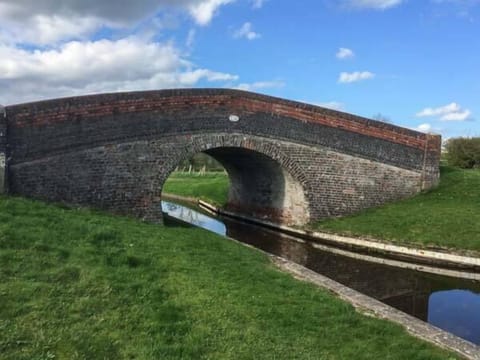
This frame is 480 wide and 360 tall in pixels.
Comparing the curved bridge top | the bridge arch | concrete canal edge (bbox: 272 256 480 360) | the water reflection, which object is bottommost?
the water reflection

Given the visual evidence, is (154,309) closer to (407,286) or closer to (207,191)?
(407,286)

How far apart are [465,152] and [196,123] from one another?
22.6 m

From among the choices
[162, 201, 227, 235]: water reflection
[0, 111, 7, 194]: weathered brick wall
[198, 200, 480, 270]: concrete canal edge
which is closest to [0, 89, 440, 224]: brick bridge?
[0, 111, 7, 194]: weathered brick wall

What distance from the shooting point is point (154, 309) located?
588 centimetres

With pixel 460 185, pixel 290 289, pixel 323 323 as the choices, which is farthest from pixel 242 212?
pixel 323 323

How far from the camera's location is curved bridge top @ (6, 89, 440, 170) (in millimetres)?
12625

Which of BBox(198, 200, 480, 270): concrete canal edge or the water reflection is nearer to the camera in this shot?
BBox(198, 200, 480, 270): concrete canal edge

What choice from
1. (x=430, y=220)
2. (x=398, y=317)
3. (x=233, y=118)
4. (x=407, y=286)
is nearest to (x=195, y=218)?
(x=233, y=118)

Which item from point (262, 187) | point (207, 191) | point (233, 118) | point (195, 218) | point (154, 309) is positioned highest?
point (233, 118)

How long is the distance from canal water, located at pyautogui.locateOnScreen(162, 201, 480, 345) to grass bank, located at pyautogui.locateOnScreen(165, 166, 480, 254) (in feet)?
Result: 5.14

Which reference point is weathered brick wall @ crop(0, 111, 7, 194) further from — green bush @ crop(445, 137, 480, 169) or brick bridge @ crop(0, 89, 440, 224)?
green bush @ crop(445, 137, 480, 169)

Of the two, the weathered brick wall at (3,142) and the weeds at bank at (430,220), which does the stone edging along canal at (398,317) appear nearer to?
the weeds at bank at (430,220)

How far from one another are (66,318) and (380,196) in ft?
46.4

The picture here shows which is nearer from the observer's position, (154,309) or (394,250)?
(154,309)
